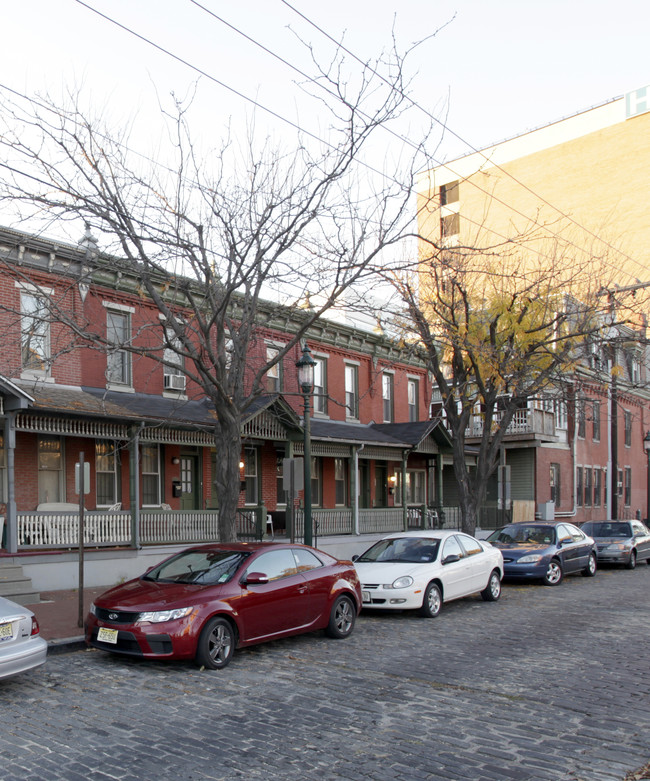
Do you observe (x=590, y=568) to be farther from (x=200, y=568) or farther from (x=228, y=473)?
(x=200, y=568)

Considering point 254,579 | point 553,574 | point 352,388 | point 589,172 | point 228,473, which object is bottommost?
point 553,574

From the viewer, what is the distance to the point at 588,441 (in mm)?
38719

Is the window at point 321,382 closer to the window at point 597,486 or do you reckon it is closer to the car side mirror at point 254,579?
the car side mirror at point 254,579

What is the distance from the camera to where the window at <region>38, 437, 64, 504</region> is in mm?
17516

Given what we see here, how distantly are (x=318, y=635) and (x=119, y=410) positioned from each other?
759 centimetres

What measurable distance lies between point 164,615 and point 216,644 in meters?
0.74

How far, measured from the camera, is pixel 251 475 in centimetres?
2300

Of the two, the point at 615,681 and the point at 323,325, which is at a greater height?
the point at 323,325

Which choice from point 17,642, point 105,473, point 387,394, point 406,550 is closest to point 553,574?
point 406,550

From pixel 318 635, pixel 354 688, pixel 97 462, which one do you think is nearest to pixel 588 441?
pixel 97 462

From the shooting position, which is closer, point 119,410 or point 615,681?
point 615,681

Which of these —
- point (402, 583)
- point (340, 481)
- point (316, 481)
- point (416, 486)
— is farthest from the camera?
point (416, 486)

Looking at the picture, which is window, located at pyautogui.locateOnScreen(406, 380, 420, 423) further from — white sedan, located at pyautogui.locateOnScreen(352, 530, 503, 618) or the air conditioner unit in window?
white sedan, located at pyautogui.locateOnScreen(352, 530, 503, 618)

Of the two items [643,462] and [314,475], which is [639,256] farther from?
[314,475]
